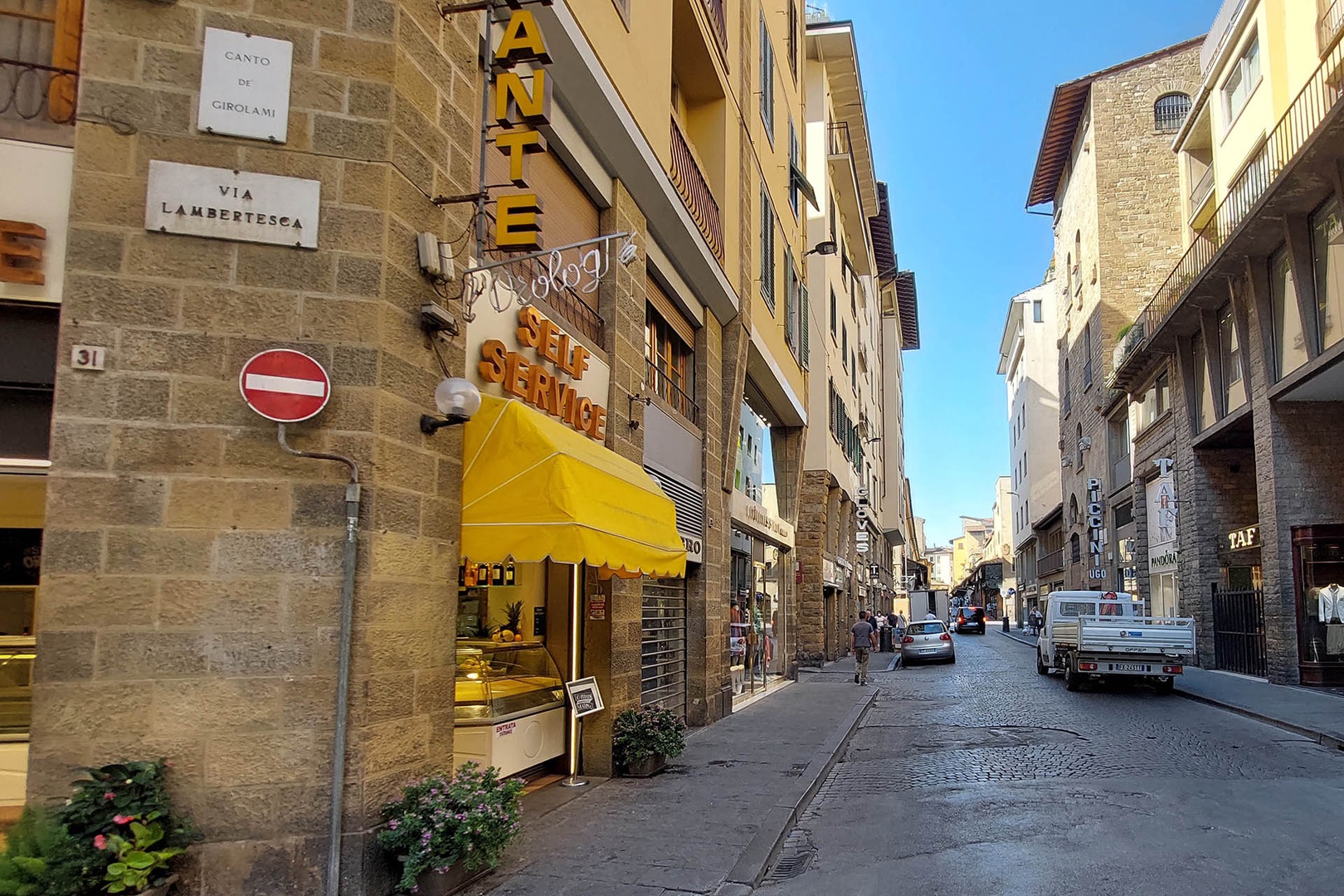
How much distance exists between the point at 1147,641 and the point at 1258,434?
6310 mm

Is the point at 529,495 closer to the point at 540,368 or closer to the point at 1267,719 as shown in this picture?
the point at 540,368

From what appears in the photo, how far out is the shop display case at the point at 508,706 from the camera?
8484mm

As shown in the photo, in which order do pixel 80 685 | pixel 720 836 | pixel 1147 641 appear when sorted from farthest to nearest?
pixel 1147 641 < pixel 720 836 < pixel 80 685

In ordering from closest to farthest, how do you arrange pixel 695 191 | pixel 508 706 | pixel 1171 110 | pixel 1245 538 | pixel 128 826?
pixel 128 826, pixel 508 706, pixel 695 191, pixel 1245 538, pixel 1171 110

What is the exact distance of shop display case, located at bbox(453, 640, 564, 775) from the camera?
848 cm

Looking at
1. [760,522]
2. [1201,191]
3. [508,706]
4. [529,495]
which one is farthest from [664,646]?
[1201,191]

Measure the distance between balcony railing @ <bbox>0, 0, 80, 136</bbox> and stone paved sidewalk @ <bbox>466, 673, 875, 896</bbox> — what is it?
218 inches

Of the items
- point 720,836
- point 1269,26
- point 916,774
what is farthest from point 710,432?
point 1269,26

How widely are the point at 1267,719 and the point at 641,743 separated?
37.5ft

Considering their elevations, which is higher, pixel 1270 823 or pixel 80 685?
pixel 80 685

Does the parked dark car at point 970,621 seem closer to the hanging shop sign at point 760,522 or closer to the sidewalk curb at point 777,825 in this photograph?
the hanging shop sign at point 760,522

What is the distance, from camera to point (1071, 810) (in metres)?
8.80

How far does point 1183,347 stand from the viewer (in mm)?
28203

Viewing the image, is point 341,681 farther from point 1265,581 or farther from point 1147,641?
point 1265,581
